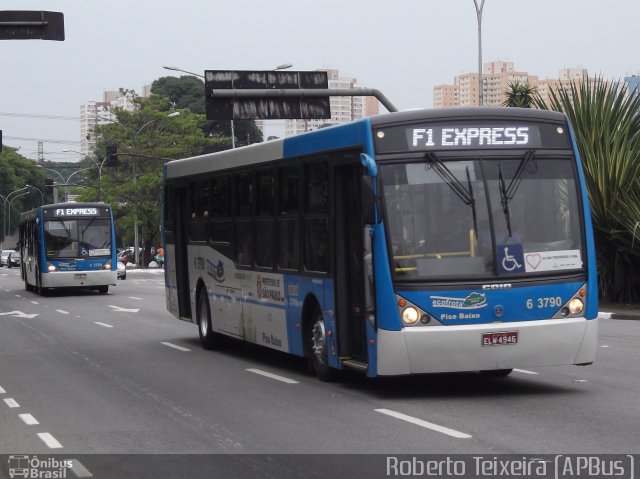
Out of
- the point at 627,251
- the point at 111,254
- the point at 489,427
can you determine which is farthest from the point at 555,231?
the point at 111,254

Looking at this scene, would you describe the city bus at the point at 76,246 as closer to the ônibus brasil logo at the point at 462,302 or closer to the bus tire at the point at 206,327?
the bus tire at the point at 206,327

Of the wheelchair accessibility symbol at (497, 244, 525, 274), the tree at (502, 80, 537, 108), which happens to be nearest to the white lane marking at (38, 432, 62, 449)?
the wheelchair accessibility symbol at (497, 244, 525, 274)

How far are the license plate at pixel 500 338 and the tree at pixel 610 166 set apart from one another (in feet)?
44.4

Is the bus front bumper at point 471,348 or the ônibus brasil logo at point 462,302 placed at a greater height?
the ônibus brasil logo at point 462,302

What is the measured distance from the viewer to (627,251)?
2527 centimetres

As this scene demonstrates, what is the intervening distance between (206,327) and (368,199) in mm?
7382

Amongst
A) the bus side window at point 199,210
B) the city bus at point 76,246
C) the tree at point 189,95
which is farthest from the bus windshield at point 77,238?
the tree at point 189,95

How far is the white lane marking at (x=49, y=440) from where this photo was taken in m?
10.2

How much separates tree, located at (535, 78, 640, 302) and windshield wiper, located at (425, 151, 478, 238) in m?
13.5

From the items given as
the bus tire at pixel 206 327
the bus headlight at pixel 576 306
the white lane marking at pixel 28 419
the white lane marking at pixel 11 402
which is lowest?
the white lane marking at pixel 11 402

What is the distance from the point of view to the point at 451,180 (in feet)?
39.9

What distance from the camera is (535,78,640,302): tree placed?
25328mm

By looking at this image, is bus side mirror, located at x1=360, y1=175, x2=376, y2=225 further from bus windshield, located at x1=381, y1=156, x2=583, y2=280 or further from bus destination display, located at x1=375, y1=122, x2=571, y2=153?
bus destination display, located at x1=375, y1=122, x2=571, y2=153

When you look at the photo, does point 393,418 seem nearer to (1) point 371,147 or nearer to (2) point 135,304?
(1) point 371,147
